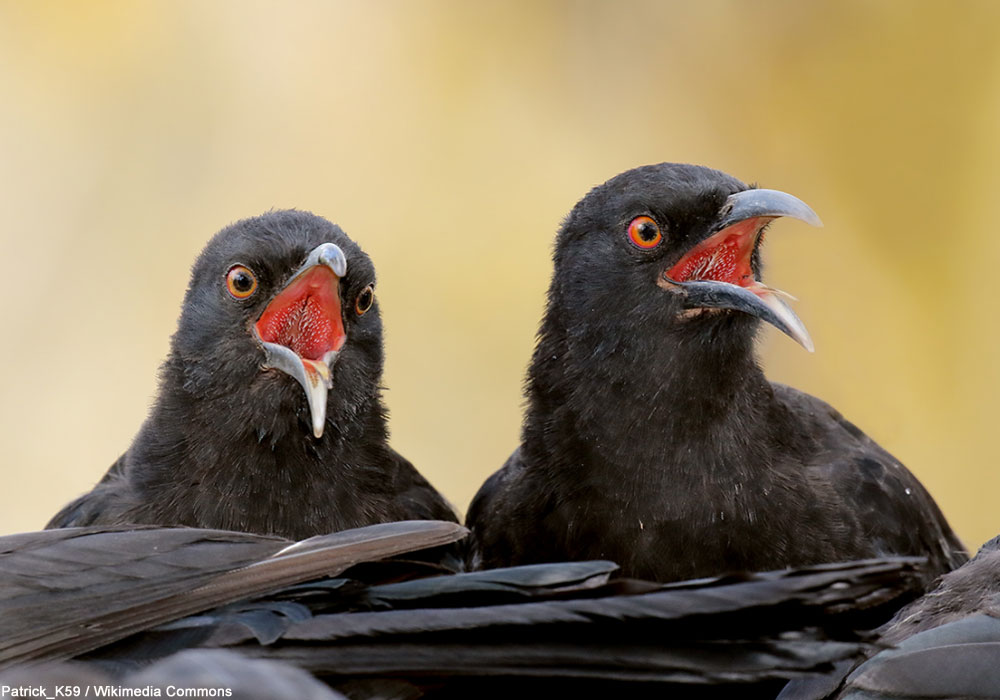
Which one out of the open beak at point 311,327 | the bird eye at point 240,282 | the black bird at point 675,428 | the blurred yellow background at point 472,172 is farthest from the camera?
the blurred yellow background at point 472,172

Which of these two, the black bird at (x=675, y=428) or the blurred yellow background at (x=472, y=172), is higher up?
the blurred yellow background at (x=472, y=172)

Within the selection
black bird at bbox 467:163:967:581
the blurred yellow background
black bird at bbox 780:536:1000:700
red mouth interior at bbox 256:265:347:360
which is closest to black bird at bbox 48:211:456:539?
red mouth interior at bbox 256:265:347:360

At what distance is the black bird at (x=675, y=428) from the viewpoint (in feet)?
13.0

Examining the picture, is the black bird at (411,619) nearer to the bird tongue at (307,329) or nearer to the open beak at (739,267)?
the bird tongue at (307,329)

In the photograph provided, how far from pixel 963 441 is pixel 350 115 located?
12.3 feet

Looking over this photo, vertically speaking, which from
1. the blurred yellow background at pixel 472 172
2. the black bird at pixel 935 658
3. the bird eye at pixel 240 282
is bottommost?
the black bird at pixel 935 658

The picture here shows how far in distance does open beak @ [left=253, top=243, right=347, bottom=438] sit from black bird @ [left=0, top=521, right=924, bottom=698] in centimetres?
94

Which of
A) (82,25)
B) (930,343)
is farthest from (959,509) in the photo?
(82,25)

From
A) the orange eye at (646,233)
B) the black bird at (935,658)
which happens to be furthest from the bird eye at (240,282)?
the black bird at (935,658)

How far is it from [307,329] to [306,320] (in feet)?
0.10

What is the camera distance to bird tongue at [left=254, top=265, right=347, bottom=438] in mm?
3922

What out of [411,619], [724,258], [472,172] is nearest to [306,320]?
[724,258]

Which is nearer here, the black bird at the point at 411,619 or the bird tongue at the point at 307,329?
the black bird at the point at 411,619

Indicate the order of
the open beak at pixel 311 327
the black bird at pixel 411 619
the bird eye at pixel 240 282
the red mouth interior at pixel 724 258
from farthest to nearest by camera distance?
the red mouth interior at pixel 724 258
the bird eye at pixel 240 282
the open beak at pixel 311 327
the black bird at pixel 411 619
